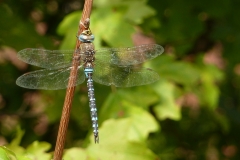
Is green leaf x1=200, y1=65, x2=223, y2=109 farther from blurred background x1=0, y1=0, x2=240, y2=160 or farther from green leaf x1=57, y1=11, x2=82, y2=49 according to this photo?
green leaf x1=57, y1=11, x2=82, y2=49

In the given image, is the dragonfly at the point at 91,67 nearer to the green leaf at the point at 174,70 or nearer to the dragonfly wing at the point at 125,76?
the dragonfly wing at the point at 125,76

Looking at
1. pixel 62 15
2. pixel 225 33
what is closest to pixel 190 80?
pixel 225 33

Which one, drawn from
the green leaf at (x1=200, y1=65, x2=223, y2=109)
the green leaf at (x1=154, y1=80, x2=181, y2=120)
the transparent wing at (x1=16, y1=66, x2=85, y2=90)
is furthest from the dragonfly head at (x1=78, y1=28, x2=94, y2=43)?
the green leaf at (x1=200, y1=65, x2=223, y2=109)

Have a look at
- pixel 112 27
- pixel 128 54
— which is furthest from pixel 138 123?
pixel 112 27

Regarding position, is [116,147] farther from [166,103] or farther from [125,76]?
[166,103]

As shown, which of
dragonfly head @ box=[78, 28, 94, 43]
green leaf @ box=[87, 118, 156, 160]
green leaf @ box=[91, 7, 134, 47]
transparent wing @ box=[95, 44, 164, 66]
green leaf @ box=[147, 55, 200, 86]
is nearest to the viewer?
dragonfly head @ box=[78, 28, 94, 43]
